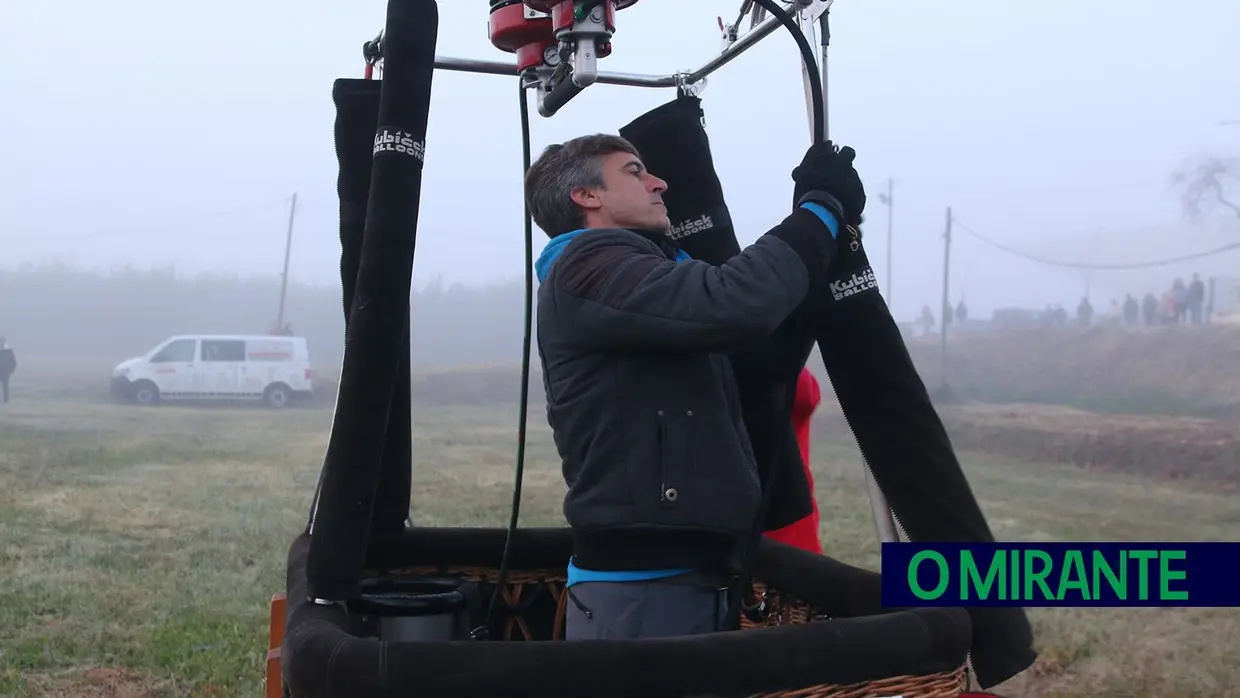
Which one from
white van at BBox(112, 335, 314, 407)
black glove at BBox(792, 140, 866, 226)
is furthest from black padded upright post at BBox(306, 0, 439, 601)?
white van at BBox(112, 335, 314, 407)

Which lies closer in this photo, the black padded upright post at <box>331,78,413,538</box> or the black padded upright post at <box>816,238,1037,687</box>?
the black padded upright post at <box>816,238,1037,687</box>

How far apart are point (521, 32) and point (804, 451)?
40.3 inches

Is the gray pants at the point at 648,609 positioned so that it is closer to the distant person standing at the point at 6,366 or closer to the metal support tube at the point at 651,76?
the metal support tube at the point at 651,76

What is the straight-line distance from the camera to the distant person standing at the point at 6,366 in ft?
28.7

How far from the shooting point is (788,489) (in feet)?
6.30

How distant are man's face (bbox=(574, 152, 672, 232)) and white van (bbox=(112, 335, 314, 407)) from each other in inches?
406

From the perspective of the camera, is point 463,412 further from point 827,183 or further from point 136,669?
point 827,183

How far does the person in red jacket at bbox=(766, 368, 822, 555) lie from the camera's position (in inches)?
78.0

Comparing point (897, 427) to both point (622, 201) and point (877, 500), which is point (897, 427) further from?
point (622, 201)

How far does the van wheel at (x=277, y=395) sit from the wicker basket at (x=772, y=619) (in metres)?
10.0

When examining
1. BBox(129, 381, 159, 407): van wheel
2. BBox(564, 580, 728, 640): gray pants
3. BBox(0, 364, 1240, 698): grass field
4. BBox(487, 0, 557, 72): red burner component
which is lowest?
BBox(0, 364, 1240, 698): grass field

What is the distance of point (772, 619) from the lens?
179 centimetres

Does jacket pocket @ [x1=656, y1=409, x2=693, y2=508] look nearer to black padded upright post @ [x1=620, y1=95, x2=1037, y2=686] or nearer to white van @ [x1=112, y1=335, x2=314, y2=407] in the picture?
black padded upright post @ [x1=620, y1=95, x2=1037, y2=686]

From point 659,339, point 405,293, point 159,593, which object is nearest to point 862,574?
point 659,339
